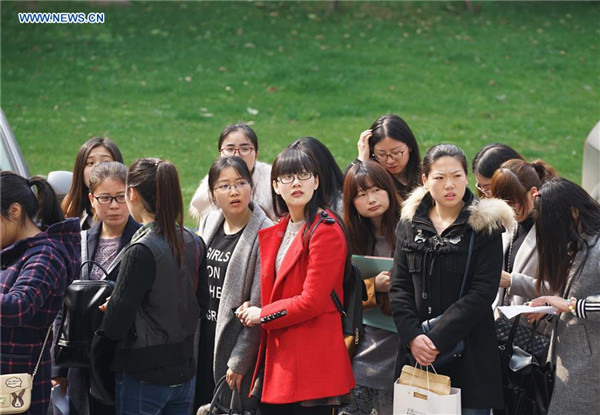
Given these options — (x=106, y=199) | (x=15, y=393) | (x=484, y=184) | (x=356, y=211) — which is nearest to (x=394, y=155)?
(x=484, y=184)

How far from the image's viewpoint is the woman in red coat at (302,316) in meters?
3.94

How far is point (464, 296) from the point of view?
382 centimetres

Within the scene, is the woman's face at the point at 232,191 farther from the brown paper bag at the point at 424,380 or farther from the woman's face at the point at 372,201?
the brown paper bag at the point at 424,380

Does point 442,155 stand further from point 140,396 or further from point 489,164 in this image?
point 140,396

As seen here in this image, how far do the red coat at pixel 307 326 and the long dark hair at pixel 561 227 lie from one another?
97cm

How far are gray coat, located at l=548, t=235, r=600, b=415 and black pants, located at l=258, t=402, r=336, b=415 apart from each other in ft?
3.51

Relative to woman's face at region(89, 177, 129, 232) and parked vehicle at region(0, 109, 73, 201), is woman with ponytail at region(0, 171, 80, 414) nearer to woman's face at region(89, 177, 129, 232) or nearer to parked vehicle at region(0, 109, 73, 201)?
woman's face at region(89, 177, 129, 232)

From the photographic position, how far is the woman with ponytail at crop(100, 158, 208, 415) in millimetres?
3809

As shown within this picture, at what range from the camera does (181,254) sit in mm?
3955

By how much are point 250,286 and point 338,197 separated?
2.49 ft

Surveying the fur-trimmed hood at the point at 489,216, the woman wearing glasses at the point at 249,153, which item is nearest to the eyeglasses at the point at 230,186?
the woman wearing glasses at the point at 249,153

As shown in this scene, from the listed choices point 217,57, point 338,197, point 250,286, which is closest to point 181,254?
point 250,286

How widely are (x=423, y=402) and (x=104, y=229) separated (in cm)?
209

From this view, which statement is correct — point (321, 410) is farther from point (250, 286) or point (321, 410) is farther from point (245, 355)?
point (250, 286)
